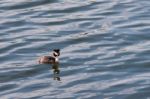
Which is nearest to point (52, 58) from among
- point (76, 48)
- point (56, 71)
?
point (56, 71)

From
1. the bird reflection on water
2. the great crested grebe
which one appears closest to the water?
the bird reflection on water

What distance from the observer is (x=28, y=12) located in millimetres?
21641

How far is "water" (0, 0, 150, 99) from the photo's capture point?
15.0 m

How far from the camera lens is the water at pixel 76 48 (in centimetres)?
1500

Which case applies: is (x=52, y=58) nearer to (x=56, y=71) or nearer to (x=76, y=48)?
(x=56, y=71)

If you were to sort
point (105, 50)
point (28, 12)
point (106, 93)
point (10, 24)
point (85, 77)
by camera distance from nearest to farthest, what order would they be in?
1. point (106, 93)
2. point (85, 77)
3. point (105, 50)
4. point (10, 24)
5. point (28, 12)

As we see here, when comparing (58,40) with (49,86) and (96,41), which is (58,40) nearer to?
(96,41)

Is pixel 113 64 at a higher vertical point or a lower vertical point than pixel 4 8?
lower

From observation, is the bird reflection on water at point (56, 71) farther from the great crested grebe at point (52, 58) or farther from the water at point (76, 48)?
the great crested grebe at point (52, 58)

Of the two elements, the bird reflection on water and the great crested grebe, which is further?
the great crested grebe

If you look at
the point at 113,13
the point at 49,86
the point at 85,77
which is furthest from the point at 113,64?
the point at 113,13

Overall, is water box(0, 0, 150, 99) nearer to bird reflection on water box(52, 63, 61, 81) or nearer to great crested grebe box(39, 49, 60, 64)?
bird reflection on water box(52, 63, 61, 81)

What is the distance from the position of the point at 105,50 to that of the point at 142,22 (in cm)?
276

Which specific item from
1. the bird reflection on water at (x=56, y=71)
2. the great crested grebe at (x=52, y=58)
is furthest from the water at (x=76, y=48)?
the great crested grebe at (x=52, y=58)
